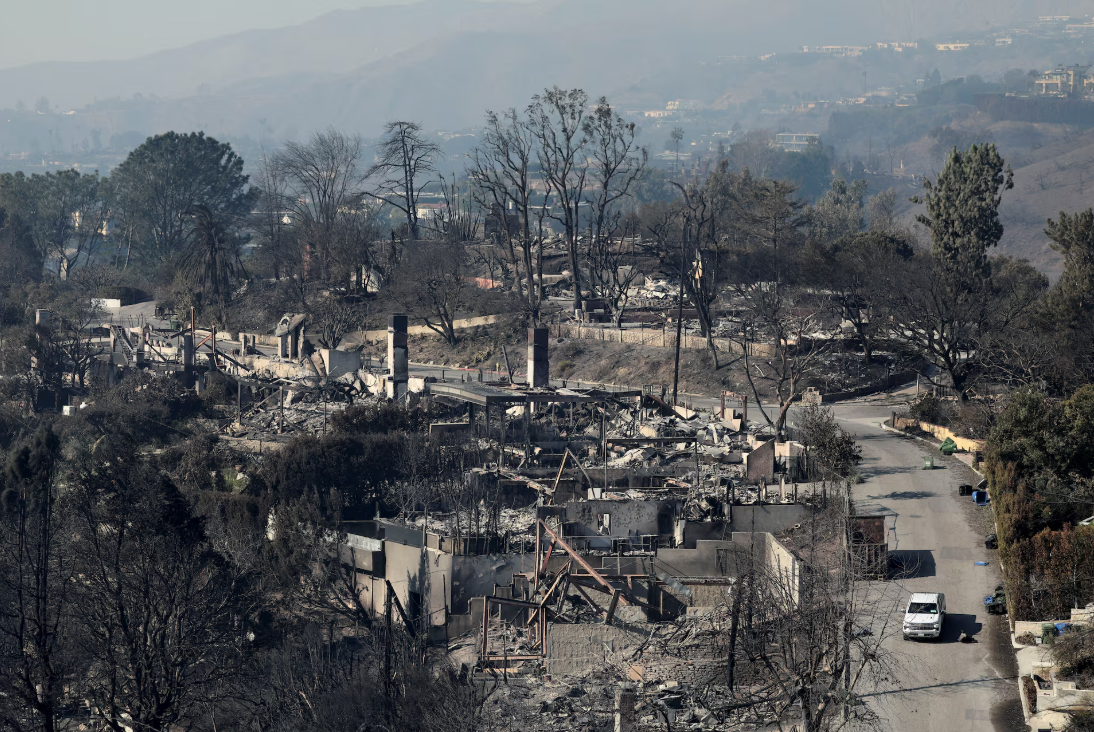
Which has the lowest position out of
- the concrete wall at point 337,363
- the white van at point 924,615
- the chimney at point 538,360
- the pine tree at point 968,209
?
the white van at point 924,615

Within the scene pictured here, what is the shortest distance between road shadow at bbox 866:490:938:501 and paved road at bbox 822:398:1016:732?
0.07ft

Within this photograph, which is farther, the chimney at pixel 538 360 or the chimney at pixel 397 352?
the chimney at pixel 397 352

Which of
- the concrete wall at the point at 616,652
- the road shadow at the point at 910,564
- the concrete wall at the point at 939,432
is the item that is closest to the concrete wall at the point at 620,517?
the road shadow at the point at 910,564

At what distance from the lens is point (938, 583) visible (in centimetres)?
2402

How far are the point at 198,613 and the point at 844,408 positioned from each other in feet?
66.7

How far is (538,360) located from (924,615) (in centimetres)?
1870

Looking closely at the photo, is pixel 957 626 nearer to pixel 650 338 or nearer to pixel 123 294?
pixel 650 338

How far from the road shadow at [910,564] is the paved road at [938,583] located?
34 mm

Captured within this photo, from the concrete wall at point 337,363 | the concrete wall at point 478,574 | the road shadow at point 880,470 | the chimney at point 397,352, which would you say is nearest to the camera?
the concrete wall at point 478,574

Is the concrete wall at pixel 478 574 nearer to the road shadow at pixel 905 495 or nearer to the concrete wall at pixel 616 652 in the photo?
the concrete wall at pixel 616 652

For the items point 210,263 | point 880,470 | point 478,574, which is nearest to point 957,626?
point 478,574

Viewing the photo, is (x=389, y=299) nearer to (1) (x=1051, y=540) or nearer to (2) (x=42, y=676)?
(2) (x=42, y=676)

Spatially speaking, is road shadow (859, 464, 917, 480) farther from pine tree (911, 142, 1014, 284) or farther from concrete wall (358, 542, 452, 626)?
pine tree (911, 142, 1014, 284)

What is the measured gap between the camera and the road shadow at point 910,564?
24469 mm
